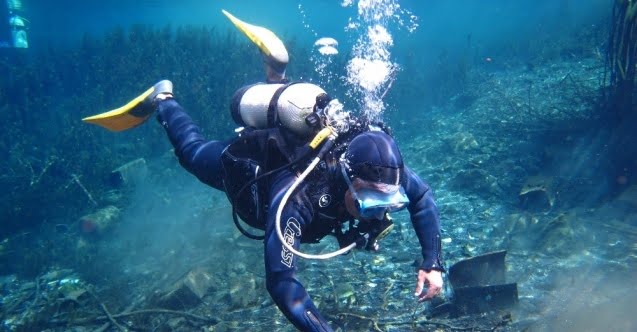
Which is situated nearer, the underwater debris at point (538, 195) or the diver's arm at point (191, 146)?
the diver's arm at point (191, 146)

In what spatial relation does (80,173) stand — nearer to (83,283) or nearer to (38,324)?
(83,283)

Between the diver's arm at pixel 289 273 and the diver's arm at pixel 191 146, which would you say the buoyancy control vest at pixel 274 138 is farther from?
the diver's arm at pixel 191 146

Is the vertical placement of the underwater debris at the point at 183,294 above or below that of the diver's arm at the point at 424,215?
below

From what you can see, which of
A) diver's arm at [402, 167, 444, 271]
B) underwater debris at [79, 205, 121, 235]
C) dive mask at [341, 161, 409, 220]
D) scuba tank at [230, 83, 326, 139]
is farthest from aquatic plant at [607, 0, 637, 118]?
underwater debris at [79, 205, 121, 235]

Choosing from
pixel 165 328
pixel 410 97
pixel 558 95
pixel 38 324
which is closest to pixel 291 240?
pixel 165 328

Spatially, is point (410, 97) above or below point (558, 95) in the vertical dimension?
below

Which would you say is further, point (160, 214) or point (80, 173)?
point (80, 173)

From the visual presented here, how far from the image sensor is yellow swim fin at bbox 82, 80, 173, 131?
557 centimetres

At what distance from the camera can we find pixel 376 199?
2.85m

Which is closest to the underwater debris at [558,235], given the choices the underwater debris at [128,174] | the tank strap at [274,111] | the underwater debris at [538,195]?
the underwater debris at [538,195]

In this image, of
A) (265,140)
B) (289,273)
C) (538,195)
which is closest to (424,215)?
(289,273)

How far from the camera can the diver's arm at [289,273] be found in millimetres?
2732

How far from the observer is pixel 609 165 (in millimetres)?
9758

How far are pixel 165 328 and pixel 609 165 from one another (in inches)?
445
